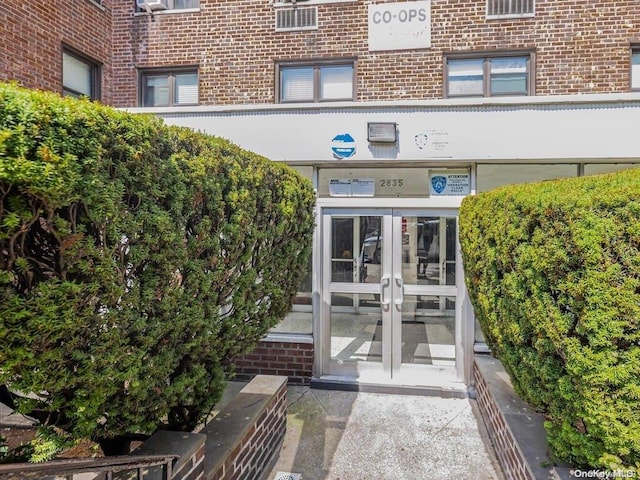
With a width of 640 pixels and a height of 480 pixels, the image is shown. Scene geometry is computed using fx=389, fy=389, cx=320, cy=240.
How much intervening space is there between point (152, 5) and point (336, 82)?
10.9ft

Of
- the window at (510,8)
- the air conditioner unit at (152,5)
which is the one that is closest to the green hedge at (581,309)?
the window at (510,8)

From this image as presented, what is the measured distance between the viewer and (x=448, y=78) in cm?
593

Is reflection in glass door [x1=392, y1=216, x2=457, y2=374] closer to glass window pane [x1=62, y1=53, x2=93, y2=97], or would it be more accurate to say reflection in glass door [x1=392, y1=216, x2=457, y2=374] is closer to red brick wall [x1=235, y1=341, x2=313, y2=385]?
red brick wall [x1=235, y1=341, x2=313, y2=385]

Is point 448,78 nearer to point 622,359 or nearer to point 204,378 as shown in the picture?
point 622,359

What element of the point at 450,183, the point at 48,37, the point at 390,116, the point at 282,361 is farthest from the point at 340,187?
the point at 48,37

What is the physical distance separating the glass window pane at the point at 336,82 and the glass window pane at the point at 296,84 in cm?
20

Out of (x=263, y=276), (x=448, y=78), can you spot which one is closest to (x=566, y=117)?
(x=448, y=78)

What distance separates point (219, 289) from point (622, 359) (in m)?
2.35

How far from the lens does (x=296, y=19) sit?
616 centimetres

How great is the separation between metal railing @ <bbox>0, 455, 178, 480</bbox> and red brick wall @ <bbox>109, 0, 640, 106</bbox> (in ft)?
17.4

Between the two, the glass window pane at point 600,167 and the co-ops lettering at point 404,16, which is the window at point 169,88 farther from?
the glass window pane at point 600,167

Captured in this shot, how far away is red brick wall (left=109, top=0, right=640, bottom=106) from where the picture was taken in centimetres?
550

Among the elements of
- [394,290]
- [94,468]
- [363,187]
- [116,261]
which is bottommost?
[94,468]

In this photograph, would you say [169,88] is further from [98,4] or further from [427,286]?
[427,286]
